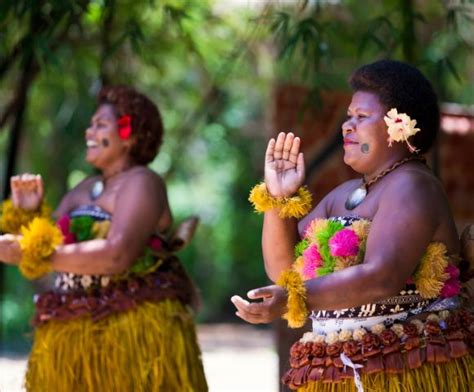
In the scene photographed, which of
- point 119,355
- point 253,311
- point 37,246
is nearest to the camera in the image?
point 253,311

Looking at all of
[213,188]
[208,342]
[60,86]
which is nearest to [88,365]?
[60,86]

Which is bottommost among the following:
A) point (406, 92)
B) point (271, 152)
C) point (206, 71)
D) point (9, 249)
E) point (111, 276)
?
point (111, 276)

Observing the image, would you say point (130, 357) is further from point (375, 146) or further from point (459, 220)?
point (459, 220)

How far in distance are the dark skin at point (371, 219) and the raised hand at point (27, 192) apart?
1402 mm

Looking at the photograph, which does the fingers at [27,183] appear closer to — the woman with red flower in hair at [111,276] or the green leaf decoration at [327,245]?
the woman with red flower in hair at [111,276]

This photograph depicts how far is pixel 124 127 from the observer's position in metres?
4.32

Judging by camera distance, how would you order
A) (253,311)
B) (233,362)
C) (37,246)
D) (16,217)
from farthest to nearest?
1. (233,362)
2. (16,217)
3. (37,246)
4. (253,311)

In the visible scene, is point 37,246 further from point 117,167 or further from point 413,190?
point 413,190

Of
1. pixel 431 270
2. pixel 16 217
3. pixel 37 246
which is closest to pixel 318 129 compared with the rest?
pixel 16 217

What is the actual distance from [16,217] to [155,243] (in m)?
0.56

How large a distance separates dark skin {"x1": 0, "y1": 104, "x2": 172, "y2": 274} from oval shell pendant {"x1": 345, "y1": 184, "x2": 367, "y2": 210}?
1204mm

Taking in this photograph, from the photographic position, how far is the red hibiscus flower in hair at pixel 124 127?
4.31m

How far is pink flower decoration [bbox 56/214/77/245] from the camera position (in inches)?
165

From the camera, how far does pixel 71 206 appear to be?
14.5 ft
